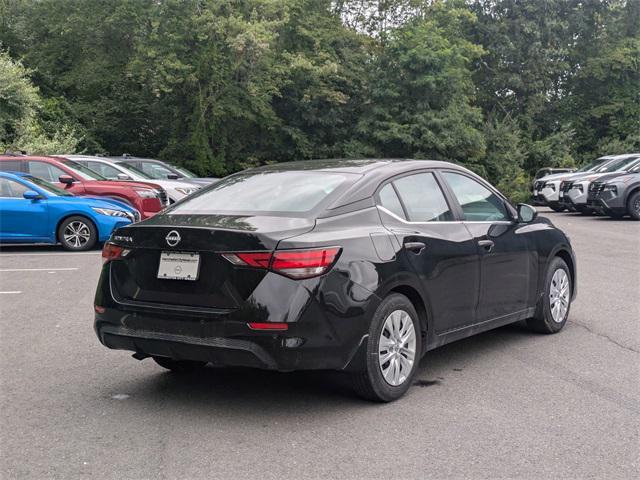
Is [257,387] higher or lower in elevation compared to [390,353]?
lower

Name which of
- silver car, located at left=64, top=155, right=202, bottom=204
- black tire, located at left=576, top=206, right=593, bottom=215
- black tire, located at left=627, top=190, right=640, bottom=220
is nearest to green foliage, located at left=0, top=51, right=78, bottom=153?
silver car, located at left=64, top=155, right=202, bottom=204

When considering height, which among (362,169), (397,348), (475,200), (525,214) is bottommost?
(397,348)

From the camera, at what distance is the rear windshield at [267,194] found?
5188 millimetres

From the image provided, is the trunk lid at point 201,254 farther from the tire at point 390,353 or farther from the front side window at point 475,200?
the front side window at point 475,200

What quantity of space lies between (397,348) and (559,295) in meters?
2.71

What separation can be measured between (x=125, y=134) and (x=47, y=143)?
30.4ft

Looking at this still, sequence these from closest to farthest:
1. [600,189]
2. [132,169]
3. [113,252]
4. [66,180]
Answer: [113,252] < [66,180] < [132,169] < [600,189]

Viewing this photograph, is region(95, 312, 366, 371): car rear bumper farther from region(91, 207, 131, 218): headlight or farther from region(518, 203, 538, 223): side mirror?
region(91, 207, 131, 218): headlight

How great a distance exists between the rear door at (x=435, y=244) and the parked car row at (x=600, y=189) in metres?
16.8

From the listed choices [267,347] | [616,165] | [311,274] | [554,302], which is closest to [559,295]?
[554,302]

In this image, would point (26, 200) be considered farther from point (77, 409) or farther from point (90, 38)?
point (90, 38)

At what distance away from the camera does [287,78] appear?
3472 centimetres

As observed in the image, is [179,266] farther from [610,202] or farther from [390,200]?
[610,202]

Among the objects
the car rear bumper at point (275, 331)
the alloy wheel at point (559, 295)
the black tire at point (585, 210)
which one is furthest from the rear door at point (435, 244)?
the black tire at point (585, 210)
